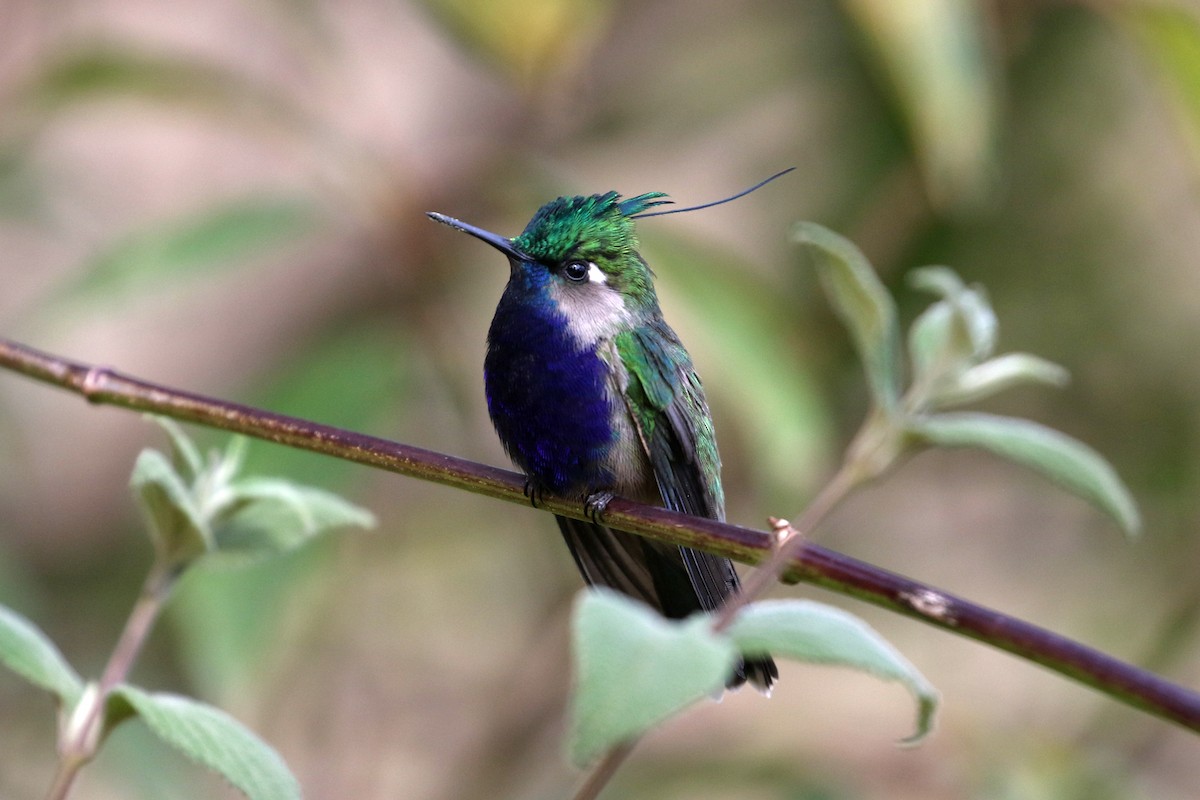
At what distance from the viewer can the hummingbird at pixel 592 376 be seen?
A: 1.86 m

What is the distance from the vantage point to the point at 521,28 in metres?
2.51

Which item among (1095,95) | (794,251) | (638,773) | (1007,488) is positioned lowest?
(638,773)

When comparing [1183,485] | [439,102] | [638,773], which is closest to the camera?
[638,773]

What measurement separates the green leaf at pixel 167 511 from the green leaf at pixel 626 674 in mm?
601

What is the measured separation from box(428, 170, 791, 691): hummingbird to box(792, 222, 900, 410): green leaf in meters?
0.56

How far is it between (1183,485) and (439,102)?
2.34 m

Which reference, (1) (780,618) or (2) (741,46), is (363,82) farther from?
(1) (780,618)

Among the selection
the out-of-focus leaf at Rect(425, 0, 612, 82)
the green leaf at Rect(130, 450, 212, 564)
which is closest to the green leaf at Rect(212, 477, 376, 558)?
the green leaf at Rect(130, 450, 212, 564)

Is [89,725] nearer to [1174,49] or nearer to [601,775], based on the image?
[601,775]

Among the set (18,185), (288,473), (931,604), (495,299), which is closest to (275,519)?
(931,604)

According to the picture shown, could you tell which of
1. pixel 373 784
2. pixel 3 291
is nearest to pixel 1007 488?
pixel 373 784

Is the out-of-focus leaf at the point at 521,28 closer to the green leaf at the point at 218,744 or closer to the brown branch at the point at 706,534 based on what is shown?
the brown branch at the point at 706,534

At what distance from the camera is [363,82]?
385 cm

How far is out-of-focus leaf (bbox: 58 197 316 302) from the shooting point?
2.60m
